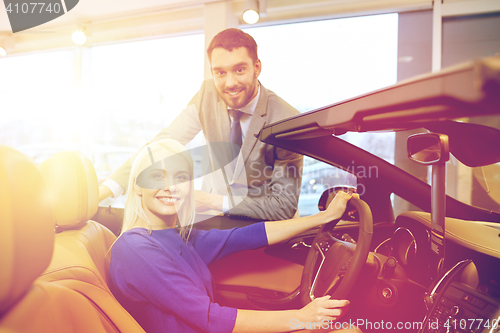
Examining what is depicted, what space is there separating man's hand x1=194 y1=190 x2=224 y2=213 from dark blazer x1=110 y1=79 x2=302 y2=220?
10cm

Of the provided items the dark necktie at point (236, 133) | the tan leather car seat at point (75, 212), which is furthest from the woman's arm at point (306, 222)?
the dark necktie at point (236, 133)

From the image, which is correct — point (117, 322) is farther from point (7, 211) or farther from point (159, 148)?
point (159, 148)

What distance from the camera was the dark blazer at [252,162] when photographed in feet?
5.73

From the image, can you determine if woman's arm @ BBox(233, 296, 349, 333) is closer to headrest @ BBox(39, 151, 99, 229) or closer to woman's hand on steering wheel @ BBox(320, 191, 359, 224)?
woman's hand on steering wheel @ BBox(320, 191, 359, 224)

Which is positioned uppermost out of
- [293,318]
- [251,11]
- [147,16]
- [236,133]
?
[147,16]

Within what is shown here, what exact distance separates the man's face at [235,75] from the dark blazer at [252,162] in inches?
3.6

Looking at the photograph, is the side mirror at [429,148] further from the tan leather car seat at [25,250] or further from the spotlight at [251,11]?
the spotlight at [251,11]

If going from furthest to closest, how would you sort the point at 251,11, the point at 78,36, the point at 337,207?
1. the point at 78,36
2. the point at 251,11
3. the point at 337,207

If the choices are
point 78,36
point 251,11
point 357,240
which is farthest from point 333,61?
point 78,36

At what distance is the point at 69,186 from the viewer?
888mm

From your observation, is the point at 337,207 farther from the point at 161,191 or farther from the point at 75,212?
the point at 75,212

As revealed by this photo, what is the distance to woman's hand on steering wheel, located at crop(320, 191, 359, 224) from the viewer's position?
1126 mm

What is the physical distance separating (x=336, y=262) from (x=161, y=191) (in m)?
0.61

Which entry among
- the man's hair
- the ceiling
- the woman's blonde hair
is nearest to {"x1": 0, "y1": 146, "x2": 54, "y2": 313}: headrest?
the woman's blonde hair
